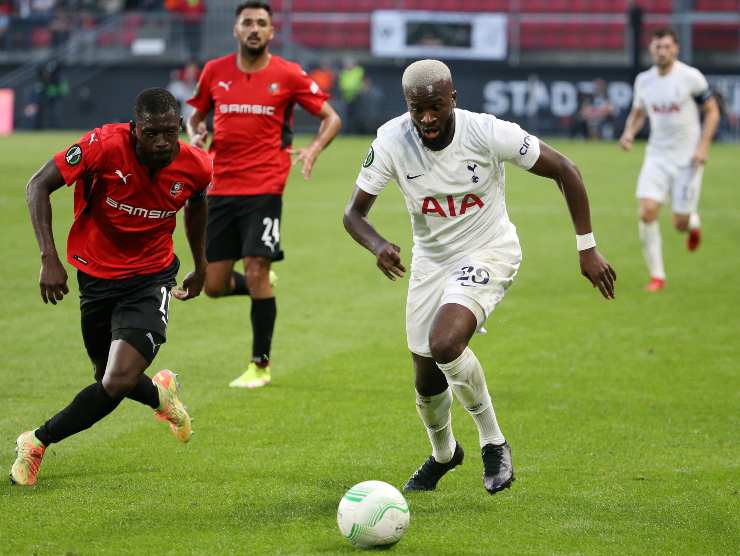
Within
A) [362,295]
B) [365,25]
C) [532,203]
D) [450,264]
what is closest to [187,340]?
[362,295]

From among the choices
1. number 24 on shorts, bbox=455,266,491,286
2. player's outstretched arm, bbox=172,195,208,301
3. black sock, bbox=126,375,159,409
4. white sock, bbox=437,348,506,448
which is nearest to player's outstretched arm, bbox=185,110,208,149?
player's outstretched arm, bbox=172,195,208,301

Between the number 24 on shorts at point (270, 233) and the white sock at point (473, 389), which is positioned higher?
the white sock at point (473, 389)

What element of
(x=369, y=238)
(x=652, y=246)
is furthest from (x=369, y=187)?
(x=652, y=246)

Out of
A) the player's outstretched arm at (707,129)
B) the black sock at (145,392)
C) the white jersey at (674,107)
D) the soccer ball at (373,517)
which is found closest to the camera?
the soccer ball at (373,517)

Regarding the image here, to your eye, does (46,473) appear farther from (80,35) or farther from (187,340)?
(80,35)

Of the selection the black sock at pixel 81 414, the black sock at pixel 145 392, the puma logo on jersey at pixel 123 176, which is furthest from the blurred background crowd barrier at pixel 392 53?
the black sock at pixel 81 414

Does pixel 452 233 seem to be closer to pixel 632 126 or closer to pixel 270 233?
pixel 270 233

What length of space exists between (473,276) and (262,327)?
10.8ft

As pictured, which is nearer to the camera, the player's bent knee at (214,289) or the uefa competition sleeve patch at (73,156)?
the uefa competition sleeve patch at (73,156)

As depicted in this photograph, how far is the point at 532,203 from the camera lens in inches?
861

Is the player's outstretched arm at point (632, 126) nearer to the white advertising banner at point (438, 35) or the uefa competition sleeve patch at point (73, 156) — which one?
the uefa competition sleeve patch at point (73, 156)

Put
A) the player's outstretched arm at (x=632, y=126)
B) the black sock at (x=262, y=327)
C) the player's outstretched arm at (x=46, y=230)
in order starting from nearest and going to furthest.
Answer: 1. the player's outstretched arm at (x=46, y=230)
2. the black sock at (x=262, y=327)
3. the player's outstretched arm at (x=632, y=126)

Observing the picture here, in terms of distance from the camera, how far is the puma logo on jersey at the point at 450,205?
6379 millimetres

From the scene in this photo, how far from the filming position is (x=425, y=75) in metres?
6.01
